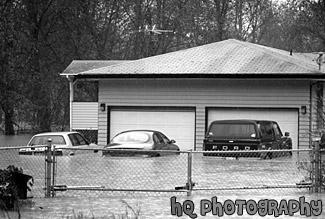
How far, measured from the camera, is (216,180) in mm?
19422

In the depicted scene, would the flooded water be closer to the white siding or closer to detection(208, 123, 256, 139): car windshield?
detection(208, 123, 256, 139): car windshield

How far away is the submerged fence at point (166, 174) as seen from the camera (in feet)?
54.1

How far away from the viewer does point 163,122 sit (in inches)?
1383

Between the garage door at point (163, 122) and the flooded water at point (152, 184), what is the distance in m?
10.6

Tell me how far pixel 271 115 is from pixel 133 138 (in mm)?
7608

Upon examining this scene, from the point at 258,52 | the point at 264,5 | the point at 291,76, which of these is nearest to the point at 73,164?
the point at 291,76

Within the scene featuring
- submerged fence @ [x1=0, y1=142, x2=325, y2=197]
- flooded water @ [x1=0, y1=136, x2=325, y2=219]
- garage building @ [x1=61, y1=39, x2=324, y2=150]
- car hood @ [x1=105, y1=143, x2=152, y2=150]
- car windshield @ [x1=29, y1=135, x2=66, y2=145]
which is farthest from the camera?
garage building @ [x1=61, y1=39, x2=324, y2=150]

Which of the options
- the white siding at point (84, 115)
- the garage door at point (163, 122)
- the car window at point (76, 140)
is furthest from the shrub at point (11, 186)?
the white siding at point (84, 115)

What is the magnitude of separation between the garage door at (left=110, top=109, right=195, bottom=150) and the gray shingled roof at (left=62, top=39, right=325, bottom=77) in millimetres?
1765

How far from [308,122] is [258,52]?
4937 mm

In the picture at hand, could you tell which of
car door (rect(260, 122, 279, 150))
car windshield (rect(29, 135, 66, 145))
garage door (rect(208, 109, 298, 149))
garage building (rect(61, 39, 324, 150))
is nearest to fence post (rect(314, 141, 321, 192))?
car door (rect(260, 122, 279, 150))

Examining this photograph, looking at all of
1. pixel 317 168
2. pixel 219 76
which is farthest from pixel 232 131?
pixel 317 168

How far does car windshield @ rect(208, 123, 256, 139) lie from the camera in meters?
29.1

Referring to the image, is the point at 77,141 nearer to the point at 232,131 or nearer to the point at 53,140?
the point at 53,140
